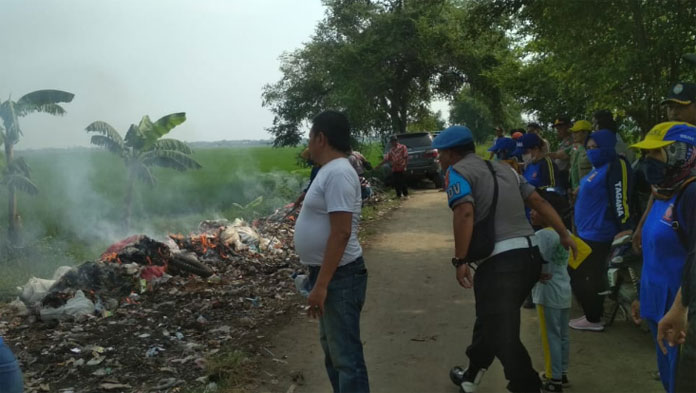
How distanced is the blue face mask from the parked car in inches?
540

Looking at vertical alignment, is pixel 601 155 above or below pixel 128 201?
above

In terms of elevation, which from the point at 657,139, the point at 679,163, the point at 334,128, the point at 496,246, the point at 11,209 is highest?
the point at 334,128

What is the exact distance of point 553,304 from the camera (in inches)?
167

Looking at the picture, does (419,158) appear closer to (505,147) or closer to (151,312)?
(505,147)

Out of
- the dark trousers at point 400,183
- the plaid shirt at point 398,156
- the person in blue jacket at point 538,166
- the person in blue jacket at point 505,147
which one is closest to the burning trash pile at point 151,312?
the person in blue jacket at point 505,147

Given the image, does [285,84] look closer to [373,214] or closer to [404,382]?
[373,214]

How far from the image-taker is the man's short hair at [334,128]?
11.1 ft

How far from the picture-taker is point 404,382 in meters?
4.62

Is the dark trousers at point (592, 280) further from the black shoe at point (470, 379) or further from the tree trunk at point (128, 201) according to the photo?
the tree trunk at point (128, 201)

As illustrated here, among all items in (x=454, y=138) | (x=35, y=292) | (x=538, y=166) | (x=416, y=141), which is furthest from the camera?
(x=416, y=141)

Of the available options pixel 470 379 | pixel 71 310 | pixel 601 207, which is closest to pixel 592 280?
pixel 601 207

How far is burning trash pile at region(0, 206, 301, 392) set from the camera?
17.4ft

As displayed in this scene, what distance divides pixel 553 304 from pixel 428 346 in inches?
58.0

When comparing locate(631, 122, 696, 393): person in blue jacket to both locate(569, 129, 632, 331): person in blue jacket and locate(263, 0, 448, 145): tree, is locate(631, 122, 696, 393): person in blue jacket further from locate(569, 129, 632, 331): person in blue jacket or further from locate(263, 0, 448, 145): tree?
locate(263, 0, 448, 145): tree
